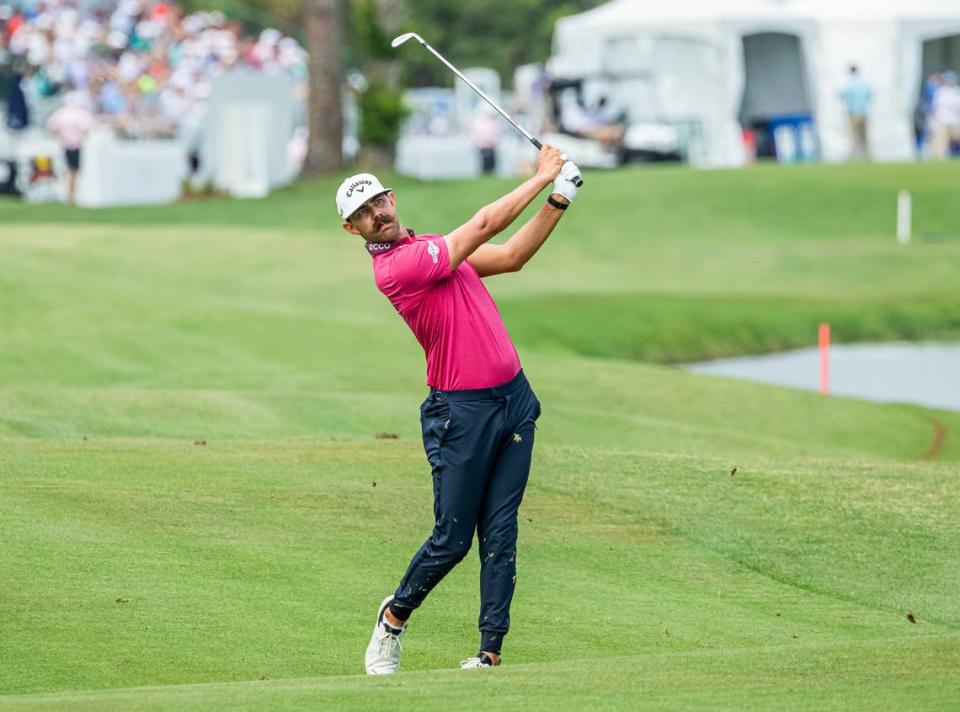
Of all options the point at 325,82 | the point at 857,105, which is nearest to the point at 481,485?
the point at 325,82

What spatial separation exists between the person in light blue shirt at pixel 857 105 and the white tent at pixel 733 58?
111cm

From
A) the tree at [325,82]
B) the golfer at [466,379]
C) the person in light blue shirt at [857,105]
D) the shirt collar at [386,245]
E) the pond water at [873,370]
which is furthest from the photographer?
the person in light blue shirt at [857,105]

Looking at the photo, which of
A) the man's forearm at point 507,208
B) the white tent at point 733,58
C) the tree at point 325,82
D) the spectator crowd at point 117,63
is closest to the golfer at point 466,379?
the man's forearm at point 507,208

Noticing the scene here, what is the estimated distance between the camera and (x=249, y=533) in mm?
9562

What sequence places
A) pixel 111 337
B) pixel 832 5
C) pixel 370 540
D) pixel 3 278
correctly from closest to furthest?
pixel 370 540, pixel 111 337, pixel 3 278, pixel 832 5

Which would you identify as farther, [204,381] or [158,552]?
[204,381]

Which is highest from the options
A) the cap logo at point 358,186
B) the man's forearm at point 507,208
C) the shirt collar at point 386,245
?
the cap logo at point 358,186

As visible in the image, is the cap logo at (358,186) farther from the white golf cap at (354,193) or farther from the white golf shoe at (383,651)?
the white golf shoe at (383,651)

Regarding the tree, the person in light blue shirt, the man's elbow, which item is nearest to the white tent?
the person in light blue shirt

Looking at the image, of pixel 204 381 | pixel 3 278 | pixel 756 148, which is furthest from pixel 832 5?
pixel 204 381

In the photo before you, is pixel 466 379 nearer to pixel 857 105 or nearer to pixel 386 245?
pixel 386 245

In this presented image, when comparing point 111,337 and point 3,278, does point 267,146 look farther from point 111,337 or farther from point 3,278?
point 111,337

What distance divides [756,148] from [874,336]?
25.1 m

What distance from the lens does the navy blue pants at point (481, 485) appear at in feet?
24.7
